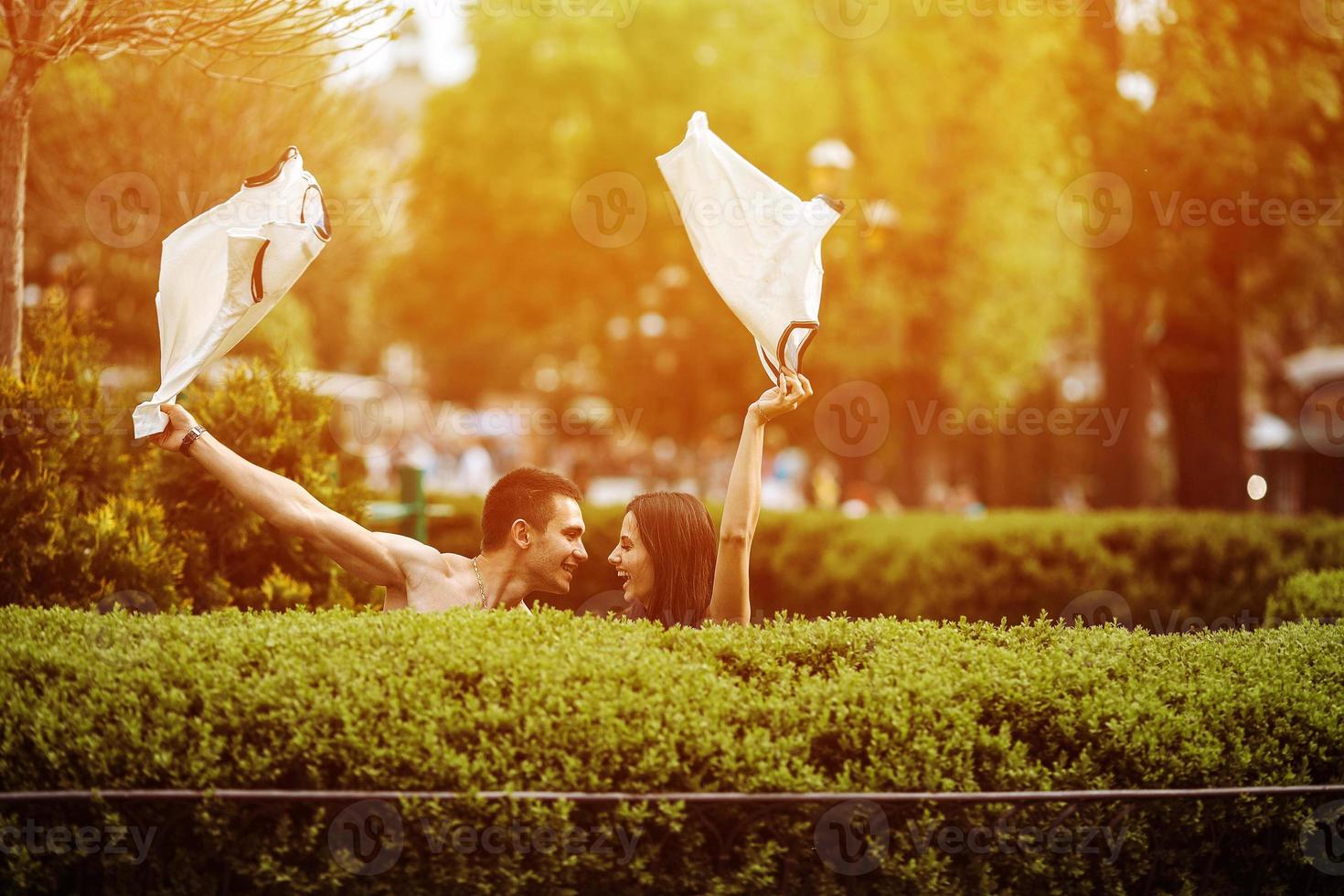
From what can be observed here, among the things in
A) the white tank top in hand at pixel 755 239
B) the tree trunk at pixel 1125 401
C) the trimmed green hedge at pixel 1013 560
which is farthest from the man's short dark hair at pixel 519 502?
the tree trunk at pixel 1125 401

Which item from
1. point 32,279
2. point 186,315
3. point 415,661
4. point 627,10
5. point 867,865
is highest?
point 627,10

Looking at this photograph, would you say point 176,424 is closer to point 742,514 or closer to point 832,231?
point 742,514

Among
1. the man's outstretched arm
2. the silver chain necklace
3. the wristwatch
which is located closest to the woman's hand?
the silver chain necklace

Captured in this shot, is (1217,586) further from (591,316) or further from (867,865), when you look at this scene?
(591,316)

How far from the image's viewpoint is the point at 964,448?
130ft

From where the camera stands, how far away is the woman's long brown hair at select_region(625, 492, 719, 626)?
500cm

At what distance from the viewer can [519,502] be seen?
4.86 m

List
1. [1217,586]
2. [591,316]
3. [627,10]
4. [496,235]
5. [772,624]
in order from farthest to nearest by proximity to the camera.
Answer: [591,316] → [496,235] → [627,10] → [1217,586] → [772,624]

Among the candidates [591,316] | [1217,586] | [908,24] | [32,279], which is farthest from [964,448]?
[1217,586]

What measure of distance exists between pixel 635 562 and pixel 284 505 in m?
1.31

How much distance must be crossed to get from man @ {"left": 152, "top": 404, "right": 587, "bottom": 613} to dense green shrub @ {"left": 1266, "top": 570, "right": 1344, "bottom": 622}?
354 centimetres

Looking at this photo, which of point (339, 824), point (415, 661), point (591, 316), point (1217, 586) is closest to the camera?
point (339, 824)

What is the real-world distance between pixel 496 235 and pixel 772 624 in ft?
108

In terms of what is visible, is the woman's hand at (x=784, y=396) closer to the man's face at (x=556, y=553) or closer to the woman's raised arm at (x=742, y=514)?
the woman's raised arm at (x=742, y=514)
